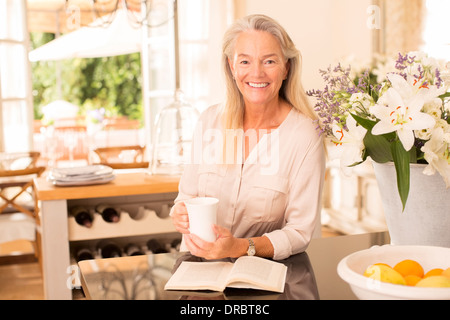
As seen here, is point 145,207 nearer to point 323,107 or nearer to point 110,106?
point 323,107

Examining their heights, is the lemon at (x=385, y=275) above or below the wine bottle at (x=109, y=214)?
above

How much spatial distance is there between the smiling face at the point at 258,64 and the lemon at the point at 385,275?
0.69 metres

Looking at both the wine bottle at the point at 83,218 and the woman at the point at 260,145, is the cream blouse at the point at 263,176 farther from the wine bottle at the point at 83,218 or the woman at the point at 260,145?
the wine bottle at the point at 83,218

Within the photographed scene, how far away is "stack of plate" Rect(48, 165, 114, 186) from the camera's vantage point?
2.20 m

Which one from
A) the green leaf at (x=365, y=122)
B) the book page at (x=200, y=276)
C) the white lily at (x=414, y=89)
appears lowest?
the book page at (x=200, y=276)

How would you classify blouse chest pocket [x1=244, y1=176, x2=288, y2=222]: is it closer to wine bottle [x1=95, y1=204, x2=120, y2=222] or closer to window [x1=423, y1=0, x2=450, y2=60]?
wine bottle [x1=95, y1=204, x2=120, y2=222]

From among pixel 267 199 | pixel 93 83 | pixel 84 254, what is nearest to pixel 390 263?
pixel 267 199

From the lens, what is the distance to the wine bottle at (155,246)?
2475 millimetres

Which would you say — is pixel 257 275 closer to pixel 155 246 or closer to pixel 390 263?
pixel 390 263

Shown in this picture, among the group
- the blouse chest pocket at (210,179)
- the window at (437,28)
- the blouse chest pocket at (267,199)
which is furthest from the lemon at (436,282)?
the window at (437,28)

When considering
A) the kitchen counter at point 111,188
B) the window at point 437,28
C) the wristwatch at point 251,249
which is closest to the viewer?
the wristwatch at point 251,249

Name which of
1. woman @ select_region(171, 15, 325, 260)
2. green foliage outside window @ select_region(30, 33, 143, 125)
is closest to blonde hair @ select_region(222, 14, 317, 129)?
woman @ select_region(171, 15, 325, 260)

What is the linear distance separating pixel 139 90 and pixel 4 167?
7.23 metres

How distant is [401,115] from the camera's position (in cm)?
88
